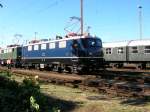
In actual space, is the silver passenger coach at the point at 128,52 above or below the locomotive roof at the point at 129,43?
below

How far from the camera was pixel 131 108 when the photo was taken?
12.1m

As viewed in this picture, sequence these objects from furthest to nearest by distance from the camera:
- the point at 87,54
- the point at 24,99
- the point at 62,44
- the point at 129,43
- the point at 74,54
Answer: the point at 129,43 < the point at 62,44 < the point at 74,54 < the point at 87,54 < the point at 24,99

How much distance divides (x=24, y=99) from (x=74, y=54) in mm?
16163

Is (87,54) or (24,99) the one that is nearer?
(24,99)

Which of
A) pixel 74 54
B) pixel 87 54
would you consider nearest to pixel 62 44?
pixel 74 54

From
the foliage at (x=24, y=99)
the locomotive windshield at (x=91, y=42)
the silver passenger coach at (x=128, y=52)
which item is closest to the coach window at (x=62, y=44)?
the locomotive windshield at (x=91, y=42)

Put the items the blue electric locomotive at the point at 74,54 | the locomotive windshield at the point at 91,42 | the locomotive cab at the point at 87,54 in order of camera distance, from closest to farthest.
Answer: the locomotive cab at the point at 87,54 → the blue electric locomotive at the point at 74,54 → the locomotive windshield at the point at 91,42

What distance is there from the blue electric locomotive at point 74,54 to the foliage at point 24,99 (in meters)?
13.5

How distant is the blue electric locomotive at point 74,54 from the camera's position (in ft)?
90.4

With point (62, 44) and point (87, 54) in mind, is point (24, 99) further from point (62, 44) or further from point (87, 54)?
point (62, 44)

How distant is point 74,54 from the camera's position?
2808 cm

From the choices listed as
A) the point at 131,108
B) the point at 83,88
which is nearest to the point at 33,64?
the point at 83,88

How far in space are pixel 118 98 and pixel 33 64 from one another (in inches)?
989

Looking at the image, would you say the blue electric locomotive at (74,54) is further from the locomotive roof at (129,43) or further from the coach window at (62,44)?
the locomotive roof at (129,43)
